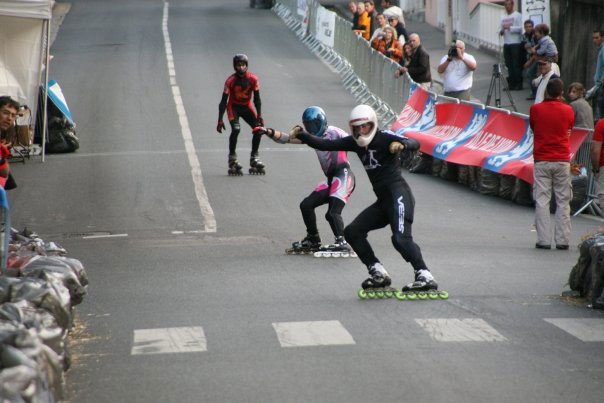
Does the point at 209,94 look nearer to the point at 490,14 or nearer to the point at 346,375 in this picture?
the point at 490,14

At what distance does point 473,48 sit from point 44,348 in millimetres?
32241

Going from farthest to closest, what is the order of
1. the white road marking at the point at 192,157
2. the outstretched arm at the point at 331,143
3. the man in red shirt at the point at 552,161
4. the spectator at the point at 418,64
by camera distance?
the spectator at the point at 418,64 → the white road marking at the point at 192,157 → the man in red shirt at the point at 552,161 → the outstretched arm at the point at 331,143

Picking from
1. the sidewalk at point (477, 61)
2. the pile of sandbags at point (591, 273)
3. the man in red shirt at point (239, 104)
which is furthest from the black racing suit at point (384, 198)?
the sidewalk at point (477, 61)

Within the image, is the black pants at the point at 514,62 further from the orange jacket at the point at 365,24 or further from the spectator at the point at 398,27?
the orange jacket at the point at 365,24

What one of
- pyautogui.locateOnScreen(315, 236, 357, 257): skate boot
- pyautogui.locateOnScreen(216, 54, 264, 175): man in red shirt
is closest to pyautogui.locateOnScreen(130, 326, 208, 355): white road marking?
pyautogui.locateOnScreen(315, 236, 357, 257): skate boot

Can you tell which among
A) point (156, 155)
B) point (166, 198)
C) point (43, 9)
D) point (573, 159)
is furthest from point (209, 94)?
point (573, 159)

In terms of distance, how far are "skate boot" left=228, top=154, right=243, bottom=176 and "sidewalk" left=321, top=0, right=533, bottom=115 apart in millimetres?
7986

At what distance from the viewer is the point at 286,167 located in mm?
21984

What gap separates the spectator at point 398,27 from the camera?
29.4 metres

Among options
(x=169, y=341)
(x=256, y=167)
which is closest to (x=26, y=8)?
(x=256, y=167)

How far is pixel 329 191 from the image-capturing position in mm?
14094

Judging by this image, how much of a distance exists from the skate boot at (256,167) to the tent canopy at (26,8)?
460 centimetres

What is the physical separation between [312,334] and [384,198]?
2396mm

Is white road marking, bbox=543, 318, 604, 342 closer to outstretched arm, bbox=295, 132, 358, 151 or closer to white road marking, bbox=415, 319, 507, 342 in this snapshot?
white road marking, bbox=415, 319, 507, 342
